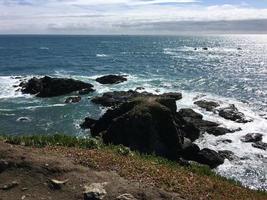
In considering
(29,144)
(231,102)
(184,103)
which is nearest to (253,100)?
(231,102)

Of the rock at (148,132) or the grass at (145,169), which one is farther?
the rock at (148,132)

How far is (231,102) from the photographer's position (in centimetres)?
6431

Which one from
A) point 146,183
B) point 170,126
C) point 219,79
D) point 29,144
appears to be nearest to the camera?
point 146,183

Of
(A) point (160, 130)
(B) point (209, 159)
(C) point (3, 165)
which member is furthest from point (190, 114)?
(C) point (3, 165)

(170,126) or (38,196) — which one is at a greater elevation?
(38,196)

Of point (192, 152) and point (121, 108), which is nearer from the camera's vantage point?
point (192, 152)

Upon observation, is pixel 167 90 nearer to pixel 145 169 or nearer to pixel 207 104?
pixel 207 104

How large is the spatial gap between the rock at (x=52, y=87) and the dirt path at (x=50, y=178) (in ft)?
171

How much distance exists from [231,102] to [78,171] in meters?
50.4

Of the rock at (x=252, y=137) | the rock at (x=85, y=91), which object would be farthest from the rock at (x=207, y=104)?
the rock at (x=85, y=91)

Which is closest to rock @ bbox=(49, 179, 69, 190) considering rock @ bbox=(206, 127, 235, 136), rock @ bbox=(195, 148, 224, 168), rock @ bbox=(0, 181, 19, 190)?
rock @ bbox=(0, 181, 19, 190)

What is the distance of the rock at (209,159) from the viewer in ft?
127

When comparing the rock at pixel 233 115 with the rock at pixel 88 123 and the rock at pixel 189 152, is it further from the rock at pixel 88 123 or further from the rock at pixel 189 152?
the rock at pixel 88 123

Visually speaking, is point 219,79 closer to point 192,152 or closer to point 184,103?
point 184,103
